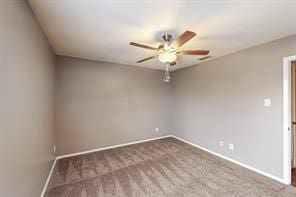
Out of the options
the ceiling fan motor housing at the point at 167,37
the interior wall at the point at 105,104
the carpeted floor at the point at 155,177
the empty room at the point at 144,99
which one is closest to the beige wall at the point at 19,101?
the empty room at the point at 144,99

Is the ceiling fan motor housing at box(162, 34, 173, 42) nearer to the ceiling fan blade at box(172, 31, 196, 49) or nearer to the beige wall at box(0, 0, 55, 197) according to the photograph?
the ceiling fan blade at box(172, 31, 196, 49)

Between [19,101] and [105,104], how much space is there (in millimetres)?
2492

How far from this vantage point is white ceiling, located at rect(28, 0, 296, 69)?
58.7 inches

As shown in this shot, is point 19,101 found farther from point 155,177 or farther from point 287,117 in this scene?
point 287,117

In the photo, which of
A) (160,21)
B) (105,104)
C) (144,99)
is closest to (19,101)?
(160,21)

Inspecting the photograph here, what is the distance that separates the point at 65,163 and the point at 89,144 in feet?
2.21

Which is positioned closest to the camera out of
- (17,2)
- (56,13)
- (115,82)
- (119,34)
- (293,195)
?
(17,2)

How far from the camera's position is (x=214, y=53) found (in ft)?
10.0

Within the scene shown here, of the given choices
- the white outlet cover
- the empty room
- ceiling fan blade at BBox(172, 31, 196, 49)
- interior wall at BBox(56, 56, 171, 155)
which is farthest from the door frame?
interior wall at BBox(56, 56, 171, 155)

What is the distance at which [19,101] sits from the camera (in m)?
1.29

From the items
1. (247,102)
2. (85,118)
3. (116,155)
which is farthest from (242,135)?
(85,118)

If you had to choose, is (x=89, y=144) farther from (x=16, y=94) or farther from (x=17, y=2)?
(x=17, y=2)

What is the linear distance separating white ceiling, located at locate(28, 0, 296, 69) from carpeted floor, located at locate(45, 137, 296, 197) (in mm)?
2321

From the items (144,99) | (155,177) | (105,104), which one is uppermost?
(144,99)
